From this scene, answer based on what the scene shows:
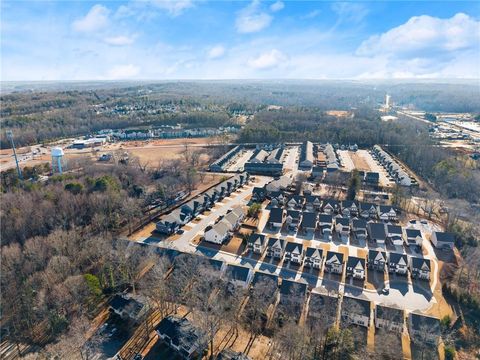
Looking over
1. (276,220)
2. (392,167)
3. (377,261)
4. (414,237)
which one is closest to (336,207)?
(276,220)

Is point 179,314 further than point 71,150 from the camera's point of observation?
No

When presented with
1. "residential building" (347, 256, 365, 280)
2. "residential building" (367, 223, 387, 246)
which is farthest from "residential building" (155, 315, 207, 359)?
"residential building" (367, 223, 387, 246)

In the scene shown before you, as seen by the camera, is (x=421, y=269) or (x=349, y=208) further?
(x=349, y=208)

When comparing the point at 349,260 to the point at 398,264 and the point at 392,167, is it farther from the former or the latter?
the point at 392,167

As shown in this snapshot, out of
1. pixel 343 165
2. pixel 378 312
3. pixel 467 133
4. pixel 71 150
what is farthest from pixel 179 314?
pixel 467 133

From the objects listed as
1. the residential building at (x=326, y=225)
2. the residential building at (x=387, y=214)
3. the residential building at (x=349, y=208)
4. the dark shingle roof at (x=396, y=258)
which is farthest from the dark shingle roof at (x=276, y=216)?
the residential building at (x=387, y=214)

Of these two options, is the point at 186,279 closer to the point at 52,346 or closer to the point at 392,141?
the point at 52,346
